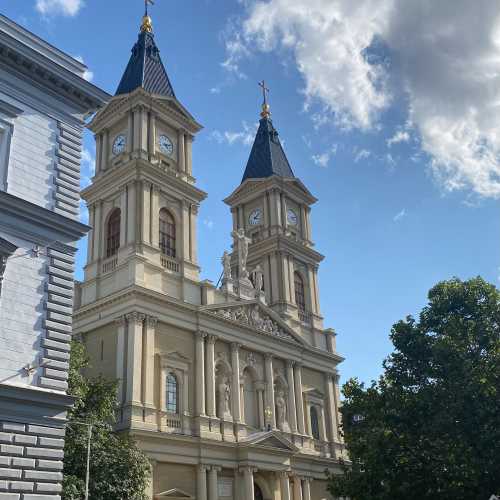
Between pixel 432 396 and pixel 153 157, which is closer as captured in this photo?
pixel 432 396

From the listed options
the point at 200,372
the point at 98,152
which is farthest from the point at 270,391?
the point at 98,152

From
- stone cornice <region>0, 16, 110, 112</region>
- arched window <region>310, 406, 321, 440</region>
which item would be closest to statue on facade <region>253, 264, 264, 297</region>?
arched window <region>310, 406, 321, 440</region>

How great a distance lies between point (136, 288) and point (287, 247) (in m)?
15.6

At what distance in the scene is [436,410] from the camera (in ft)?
86.0

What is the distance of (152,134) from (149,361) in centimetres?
1371

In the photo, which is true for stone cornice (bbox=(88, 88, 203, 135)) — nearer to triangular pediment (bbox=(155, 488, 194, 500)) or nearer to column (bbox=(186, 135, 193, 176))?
column (bbox=(186, 135, 193, 176))

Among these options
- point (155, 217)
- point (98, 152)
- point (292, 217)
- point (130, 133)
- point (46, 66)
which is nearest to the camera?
point (46, 66)

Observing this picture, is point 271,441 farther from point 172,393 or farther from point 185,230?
point 185,230

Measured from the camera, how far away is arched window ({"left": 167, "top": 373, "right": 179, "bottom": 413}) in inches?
1303

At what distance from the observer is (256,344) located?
38.9m

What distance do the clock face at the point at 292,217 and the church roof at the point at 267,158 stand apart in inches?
108

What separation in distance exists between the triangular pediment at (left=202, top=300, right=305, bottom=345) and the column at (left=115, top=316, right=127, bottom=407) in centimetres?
Result: 486

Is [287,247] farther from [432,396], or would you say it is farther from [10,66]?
[10,66]

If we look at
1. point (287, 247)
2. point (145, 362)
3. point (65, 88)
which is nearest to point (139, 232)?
point (145, 362)
